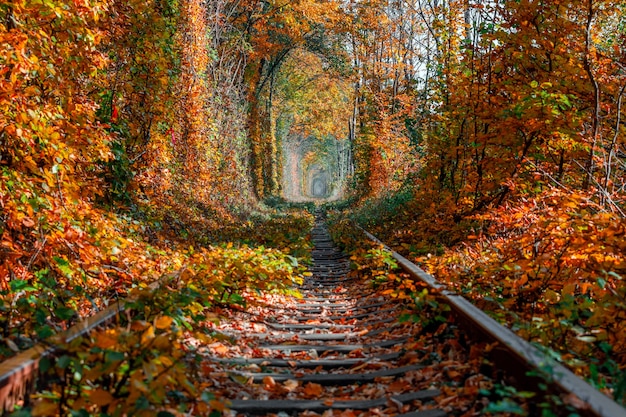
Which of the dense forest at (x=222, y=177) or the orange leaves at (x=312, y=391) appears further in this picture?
the dense forest at (x=222, y=177)

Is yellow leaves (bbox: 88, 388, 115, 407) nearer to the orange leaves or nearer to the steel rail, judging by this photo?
the steel rail

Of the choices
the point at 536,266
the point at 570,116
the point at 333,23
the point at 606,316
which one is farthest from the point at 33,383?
the point at 333,23

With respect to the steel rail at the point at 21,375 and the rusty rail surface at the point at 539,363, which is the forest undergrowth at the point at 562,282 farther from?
the steel rail at the point at 21,375

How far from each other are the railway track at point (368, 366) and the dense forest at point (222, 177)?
13.0 inches

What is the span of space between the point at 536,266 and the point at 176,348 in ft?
12.0

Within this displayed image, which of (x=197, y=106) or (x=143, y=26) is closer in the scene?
(x=143, y=26)

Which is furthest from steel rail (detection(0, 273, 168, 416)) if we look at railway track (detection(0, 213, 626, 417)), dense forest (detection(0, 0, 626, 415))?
dense forest (detection(0, 0, 626, 415))

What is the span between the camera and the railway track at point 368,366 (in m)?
2.98

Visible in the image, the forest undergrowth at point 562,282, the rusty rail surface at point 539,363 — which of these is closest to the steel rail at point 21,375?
the rusty rail surface at point 539,363

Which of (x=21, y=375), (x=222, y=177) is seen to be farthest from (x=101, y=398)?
(x=222, y=177)

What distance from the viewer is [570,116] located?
723 centimetres

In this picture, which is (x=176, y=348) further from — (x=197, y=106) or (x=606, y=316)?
(x=197, y=106)

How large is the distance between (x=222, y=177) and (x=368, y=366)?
1531cm

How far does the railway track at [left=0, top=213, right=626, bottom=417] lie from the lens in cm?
298
